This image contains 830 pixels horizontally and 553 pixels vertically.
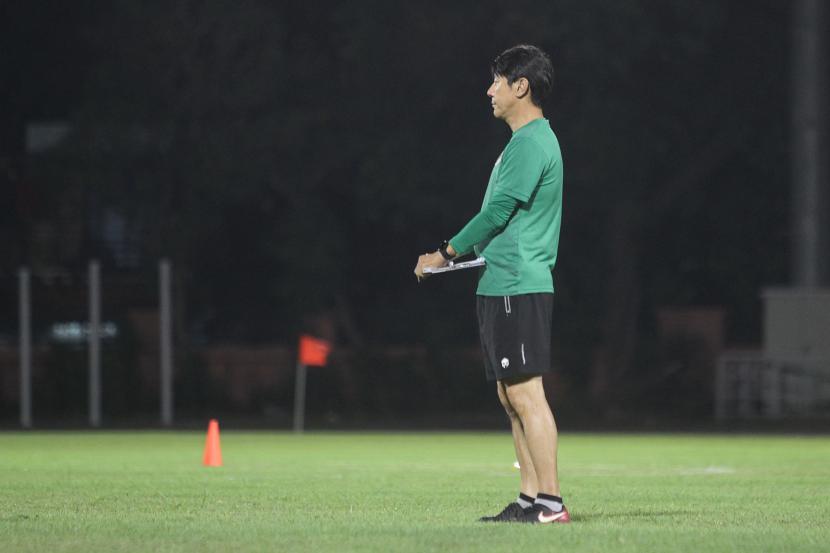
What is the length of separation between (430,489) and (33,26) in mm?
33539

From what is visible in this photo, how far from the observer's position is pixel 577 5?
3675 centimetres

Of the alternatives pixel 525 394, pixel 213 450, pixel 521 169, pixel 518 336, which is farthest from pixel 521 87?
pixel 213 450

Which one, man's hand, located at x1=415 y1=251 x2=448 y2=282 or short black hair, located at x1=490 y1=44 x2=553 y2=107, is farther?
short black hair, located at x1=490 y1=44 x2=553 y2=107

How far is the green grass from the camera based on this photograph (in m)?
9.09

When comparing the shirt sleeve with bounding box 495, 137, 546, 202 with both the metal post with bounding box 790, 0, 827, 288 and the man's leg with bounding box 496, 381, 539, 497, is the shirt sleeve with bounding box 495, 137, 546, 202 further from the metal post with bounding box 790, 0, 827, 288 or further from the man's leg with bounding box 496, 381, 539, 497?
the metal post with bounding box 790, 0, 827, 288

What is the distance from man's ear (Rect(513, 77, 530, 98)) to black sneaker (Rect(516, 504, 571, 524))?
226 cm

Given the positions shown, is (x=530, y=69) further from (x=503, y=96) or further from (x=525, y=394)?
(x=525, y=394)

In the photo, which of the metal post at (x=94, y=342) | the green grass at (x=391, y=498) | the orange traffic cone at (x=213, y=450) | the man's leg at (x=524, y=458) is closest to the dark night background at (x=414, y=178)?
the metal post at (x=94, y=342)

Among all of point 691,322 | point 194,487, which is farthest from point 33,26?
point 194,487

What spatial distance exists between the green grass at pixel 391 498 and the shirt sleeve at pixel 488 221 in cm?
152

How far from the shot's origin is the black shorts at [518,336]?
9812 millimetres

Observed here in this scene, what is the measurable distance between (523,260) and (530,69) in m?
1.07

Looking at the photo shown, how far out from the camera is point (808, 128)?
3384 cm

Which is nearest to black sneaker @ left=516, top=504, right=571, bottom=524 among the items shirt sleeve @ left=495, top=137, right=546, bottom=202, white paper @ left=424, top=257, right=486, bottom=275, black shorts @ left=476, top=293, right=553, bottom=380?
black shorts @ left=476, top=293, right=553, bottom=380
